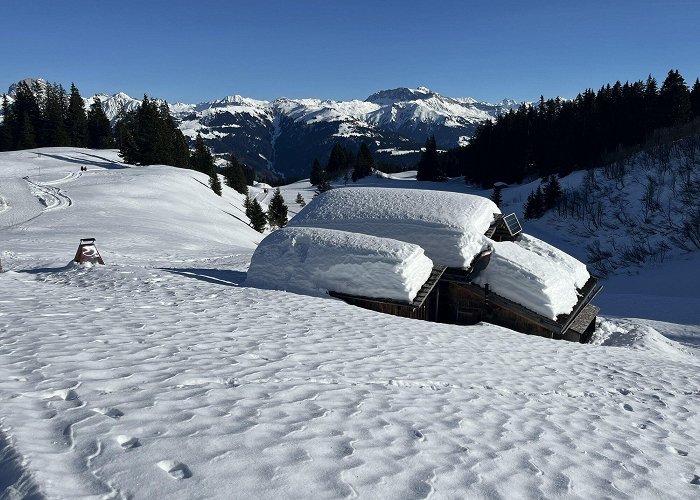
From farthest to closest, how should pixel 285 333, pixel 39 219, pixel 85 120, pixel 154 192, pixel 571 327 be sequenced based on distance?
pixel 85 120 → pixel 154 192 → pixel 39 219 → pixel 571 327 → pixel 285 333

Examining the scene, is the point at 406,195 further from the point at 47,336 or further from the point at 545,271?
the point at 47,336

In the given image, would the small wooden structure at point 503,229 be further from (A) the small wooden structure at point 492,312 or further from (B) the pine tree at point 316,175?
(B) the pine tree at point 316,175

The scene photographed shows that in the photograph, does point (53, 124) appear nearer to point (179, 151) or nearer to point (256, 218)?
point (179, 151)

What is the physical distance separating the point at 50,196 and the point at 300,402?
39.6 m

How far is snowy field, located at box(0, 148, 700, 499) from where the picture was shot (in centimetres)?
394

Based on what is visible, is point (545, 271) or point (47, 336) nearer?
point (47, 336)

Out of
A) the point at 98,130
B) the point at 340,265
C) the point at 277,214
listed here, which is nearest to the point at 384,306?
the point at 340,265

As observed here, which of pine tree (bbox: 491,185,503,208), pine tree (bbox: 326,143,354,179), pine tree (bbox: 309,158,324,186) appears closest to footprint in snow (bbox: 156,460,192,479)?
pine tree (bbox: 491,185,503,208)

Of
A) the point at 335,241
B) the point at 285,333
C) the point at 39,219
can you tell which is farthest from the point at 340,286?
the point at 39,219

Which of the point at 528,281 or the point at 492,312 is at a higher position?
the point at 528,281

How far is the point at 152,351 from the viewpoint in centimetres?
730

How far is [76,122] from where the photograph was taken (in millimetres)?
80062

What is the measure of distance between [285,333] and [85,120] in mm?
91190

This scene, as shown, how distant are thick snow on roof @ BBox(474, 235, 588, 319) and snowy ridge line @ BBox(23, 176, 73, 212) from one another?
1234 inches
